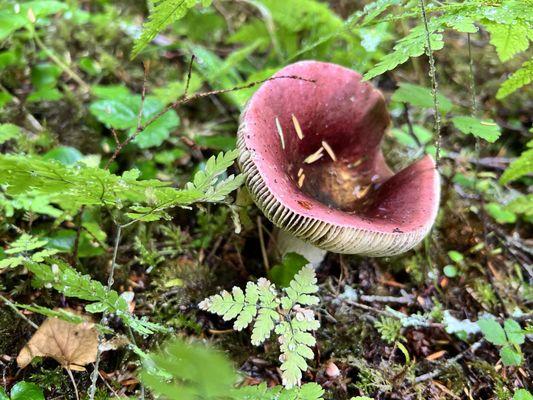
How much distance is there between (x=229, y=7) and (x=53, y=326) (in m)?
3.58

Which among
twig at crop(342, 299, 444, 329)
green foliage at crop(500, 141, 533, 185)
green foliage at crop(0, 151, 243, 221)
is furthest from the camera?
green foliage at crop(500, 141, 533, 185)

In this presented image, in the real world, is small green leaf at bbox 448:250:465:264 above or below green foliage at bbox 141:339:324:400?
below

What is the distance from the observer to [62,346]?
7.31 ft

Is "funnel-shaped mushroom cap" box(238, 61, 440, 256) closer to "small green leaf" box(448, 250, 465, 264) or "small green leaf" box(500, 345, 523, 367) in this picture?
"small green leaf" box(448, 250, 465, 264)

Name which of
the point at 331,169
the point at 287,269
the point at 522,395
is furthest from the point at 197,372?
the point at 331,169

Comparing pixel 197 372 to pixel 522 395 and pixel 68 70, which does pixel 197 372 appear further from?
pixel 68 70

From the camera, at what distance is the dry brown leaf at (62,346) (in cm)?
222

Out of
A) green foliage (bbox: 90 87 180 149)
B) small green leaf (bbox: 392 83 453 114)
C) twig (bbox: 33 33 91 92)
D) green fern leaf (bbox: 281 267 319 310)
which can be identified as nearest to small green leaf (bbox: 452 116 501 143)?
small green leaf (bbox: 392 83 453 114)

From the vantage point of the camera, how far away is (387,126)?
2.99m

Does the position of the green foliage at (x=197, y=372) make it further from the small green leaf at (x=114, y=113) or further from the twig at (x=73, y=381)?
the small green leaf at (x=114, y=113)

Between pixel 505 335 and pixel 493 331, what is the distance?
70 millimetres

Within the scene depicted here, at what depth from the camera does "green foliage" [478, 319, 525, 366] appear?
2.50 metres

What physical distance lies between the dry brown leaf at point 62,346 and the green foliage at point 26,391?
0.54ft

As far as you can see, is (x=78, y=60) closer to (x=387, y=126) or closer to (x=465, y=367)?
(x=387, y=126)
